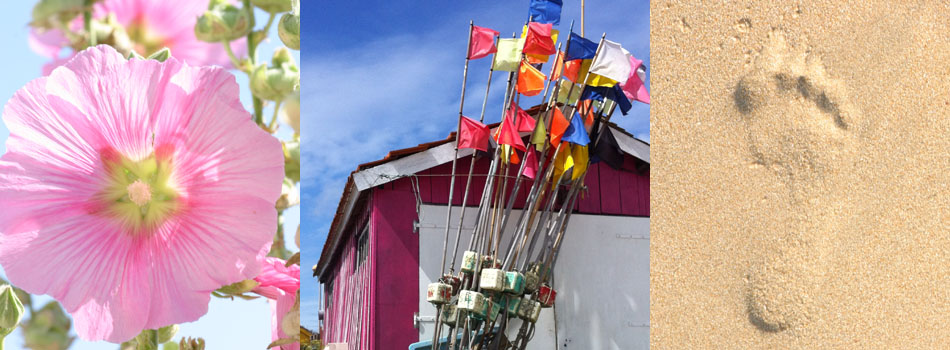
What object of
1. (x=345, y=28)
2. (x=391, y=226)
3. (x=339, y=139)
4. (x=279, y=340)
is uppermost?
(x=345, y=28)

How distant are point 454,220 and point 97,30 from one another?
165 cm

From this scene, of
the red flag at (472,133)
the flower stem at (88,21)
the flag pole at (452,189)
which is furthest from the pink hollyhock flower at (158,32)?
the red flag at (472,133)

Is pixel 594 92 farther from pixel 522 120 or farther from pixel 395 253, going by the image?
pixel 395 253

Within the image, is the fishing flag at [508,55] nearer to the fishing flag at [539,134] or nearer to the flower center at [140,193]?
the fishing flag at [539,134]

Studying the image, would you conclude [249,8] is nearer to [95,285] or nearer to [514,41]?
[95,285]

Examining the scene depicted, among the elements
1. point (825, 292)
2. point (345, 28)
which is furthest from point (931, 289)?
point (345, 28)

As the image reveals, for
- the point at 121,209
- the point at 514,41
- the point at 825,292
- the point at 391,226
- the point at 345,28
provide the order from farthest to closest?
the point at 391,226 < the point at 514,41 < the point at 345,28 < the point at 825,292 < the point at 121,209

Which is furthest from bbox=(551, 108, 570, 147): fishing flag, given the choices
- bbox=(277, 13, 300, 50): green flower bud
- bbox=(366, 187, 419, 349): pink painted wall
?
bbox=(277, 13, 300, 50): green flower bud

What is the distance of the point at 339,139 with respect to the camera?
4.64 ft

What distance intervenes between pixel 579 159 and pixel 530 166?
0.48 ft

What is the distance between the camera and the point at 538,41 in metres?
1.66

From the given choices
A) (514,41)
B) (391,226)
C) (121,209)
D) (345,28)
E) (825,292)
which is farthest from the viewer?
(391,226)

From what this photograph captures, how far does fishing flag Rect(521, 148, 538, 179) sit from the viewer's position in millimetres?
1793

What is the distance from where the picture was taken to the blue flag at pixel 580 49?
5.61 feet
